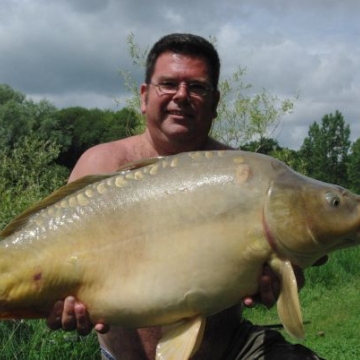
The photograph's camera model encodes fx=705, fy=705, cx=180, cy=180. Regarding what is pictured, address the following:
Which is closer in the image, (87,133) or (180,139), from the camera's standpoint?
(180,139)

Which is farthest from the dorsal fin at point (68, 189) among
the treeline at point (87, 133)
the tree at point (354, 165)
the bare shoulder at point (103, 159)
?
the tree at point (354, 165)

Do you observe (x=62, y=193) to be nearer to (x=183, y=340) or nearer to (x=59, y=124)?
(x=183, y=340)

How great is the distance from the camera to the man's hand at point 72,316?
218 centimetres

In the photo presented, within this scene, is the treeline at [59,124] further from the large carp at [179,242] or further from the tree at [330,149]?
the large carp at [179,242]

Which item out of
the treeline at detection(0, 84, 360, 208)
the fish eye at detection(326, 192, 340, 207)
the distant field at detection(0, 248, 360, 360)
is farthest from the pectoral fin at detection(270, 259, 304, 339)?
the treeline at detection(0, 84, 360, 208)

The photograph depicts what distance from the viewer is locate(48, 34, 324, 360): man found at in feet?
8.87

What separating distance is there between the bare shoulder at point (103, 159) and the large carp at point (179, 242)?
606 millimetres

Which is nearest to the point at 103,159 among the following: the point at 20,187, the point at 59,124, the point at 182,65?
the point at 182,65

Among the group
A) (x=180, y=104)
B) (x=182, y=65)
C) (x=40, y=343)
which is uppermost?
(x=182, y=65)

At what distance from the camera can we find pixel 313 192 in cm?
212

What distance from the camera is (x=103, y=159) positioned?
283 centimetres

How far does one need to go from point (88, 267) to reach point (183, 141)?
2.80ft

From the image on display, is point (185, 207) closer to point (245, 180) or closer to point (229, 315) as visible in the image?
point (245, 180)

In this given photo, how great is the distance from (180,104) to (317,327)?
3.58m
